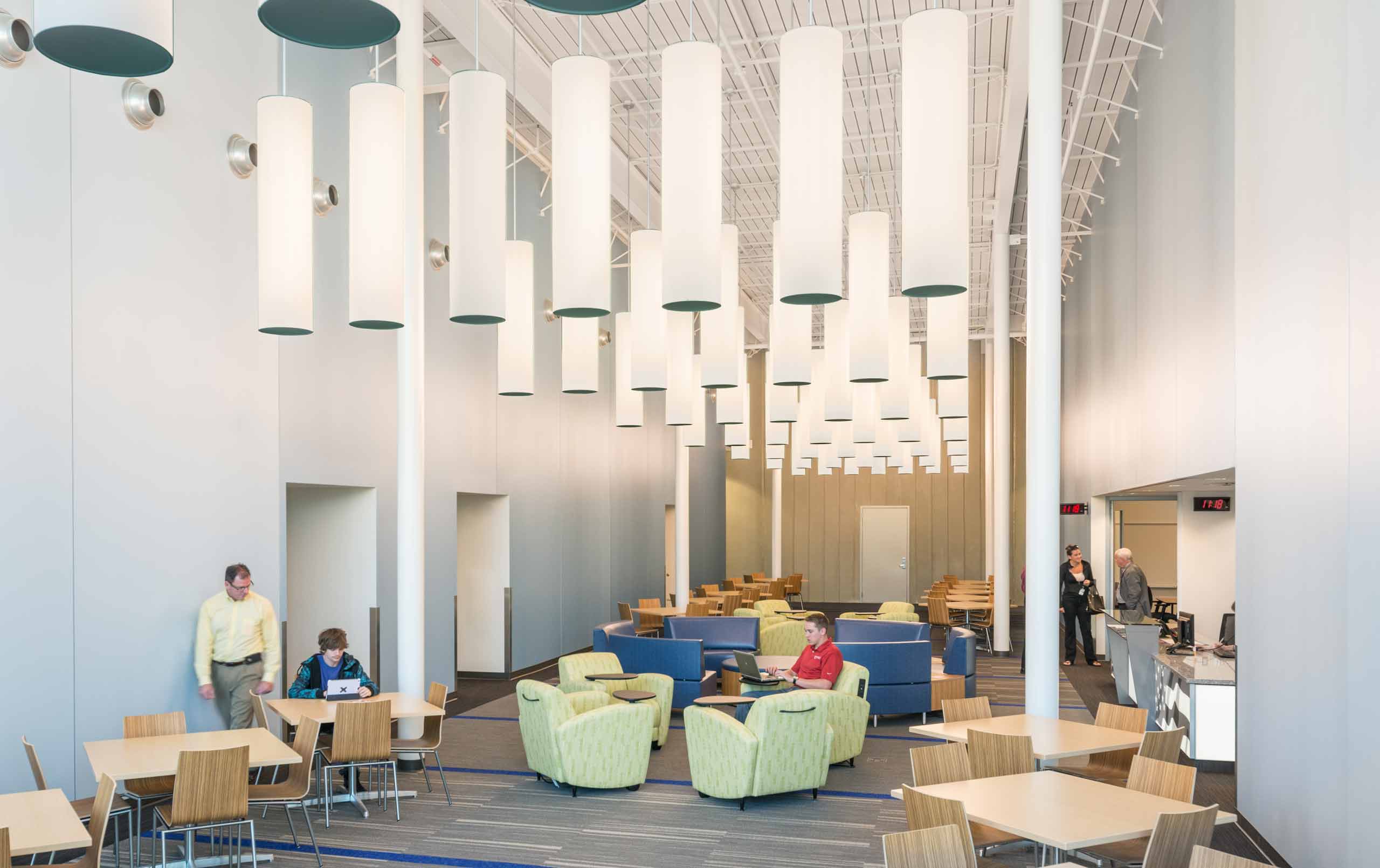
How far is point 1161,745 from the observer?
5672mm

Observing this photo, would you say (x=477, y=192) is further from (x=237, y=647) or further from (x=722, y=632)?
(x=722, y=632)

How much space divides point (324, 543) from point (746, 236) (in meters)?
11.2

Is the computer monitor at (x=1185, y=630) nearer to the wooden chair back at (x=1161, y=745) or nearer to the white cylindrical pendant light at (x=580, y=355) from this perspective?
the wooden chair back at (x=1161, y=745)

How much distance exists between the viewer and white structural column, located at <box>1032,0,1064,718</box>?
7340 mm

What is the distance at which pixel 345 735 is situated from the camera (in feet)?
22.8

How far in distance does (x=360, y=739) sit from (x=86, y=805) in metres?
1.62

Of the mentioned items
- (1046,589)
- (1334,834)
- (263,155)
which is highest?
(263,155)

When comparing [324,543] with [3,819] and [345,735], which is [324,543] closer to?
[345,735]

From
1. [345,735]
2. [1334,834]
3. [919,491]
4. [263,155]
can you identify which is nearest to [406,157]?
[263,155]

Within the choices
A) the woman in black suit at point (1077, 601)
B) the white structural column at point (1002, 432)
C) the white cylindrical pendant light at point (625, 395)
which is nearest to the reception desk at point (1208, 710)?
the white cylindrical pendant light at point (625, 395)

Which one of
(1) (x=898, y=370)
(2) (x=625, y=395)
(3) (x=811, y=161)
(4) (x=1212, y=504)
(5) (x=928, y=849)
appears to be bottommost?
(5) (x=928, y=849)

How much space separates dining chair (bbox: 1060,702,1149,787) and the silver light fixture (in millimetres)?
7792

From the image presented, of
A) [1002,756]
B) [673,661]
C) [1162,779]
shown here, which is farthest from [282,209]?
[673,661]

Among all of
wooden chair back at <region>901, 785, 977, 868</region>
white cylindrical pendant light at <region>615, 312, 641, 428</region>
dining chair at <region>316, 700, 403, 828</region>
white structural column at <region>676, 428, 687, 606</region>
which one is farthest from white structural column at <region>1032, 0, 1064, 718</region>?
white structural column at <region>676, 428, 687, 606</region>
